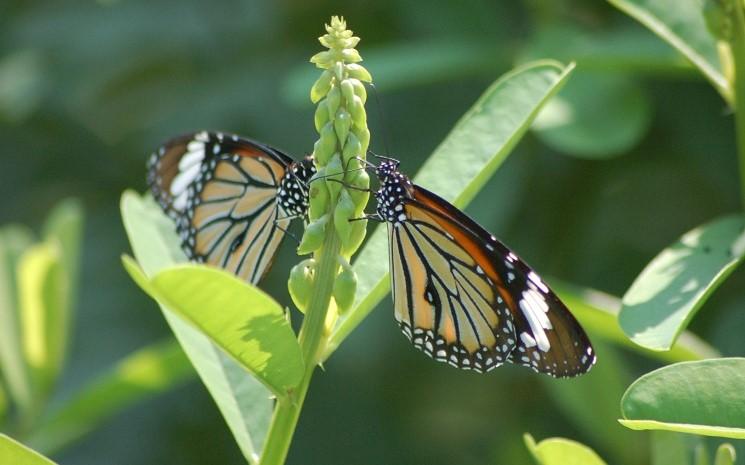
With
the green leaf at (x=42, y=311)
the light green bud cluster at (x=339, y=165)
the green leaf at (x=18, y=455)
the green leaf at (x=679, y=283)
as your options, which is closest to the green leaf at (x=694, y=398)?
the green leaf at (x=679, y=283)

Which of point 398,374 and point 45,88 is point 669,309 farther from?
point 45,88

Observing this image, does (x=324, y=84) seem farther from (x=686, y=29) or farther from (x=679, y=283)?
(x=686, y=29)

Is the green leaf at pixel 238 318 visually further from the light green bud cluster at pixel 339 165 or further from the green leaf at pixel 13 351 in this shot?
the green leaf at pixel 13 351

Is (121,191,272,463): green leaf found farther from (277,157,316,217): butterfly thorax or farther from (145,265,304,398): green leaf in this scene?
(277,157,316,217): butterfly thorax

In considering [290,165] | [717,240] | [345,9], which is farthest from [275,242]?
[345,9]

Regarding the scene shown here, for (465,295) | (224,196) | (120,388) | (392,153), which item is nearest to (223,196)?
(224,196)

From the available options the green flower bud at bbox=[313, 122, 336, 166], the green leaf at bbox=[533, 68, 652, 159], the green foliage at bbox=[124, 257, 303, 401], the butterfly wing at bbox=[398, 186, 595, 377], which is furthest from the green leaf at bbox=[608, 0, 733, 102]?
the green foliage at bbox=[124, 257, 303, 401]
